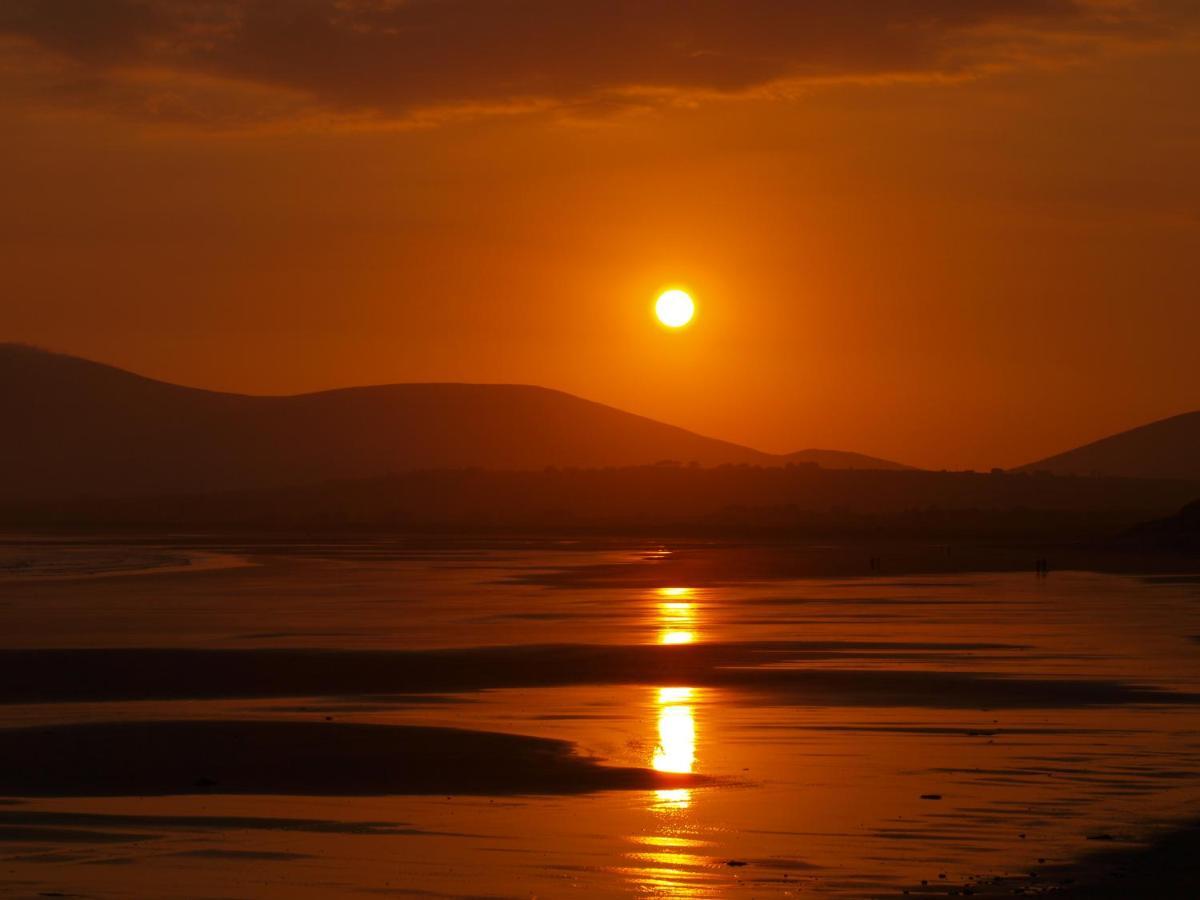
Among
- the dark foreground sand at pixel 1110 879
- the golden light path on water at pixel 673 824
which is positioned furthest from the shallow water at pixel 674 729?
the dark foreground sand at pixel 1110 879

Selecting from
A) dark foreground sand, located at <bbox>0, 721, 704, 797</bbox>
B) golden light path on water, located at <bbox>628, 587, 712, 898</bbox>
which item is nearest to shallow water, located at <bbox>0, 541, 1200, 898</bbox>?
golden light path on water, located at <bbox>628, 587, 712, 898</bbox>

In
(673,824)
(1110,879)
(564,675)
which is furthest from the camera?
→ (564,675)

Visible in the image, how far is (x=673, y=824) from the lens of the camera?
15.8 m

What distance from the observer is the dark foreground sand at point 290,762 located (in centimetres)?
1795

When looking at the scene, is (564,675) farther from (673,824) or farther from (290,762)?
(673,824)

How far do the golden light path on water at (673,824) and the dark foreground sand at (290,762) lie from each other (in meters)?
0.76

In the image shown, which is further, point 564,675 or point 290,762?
point 564,675

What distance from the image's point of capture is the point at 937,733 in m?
21.2

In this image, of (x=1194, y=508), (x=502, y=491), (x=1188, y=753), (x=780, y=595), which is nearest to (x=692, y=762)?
(x=1188, y=753)

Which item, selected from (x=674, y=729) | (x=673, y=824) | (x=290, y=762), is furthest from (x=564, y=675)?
(x=673, y=824)

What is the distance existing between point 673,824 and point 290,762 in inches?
222

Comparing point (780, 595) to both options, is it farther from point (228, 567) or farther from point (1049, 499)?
point (1049, 499)

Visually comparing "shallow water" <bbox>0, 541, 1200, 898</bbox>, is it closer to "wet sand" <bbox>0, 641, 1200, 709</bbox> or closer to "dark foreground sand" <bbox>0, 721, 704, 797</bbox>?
"wet sand" <bbox>0, 641, 1200, 709</bbox>

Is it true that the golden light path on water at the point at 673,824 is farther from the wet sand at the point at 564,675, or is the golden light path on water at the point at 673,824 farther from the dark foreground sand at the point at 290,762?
the wet sand at the point at 564,675
